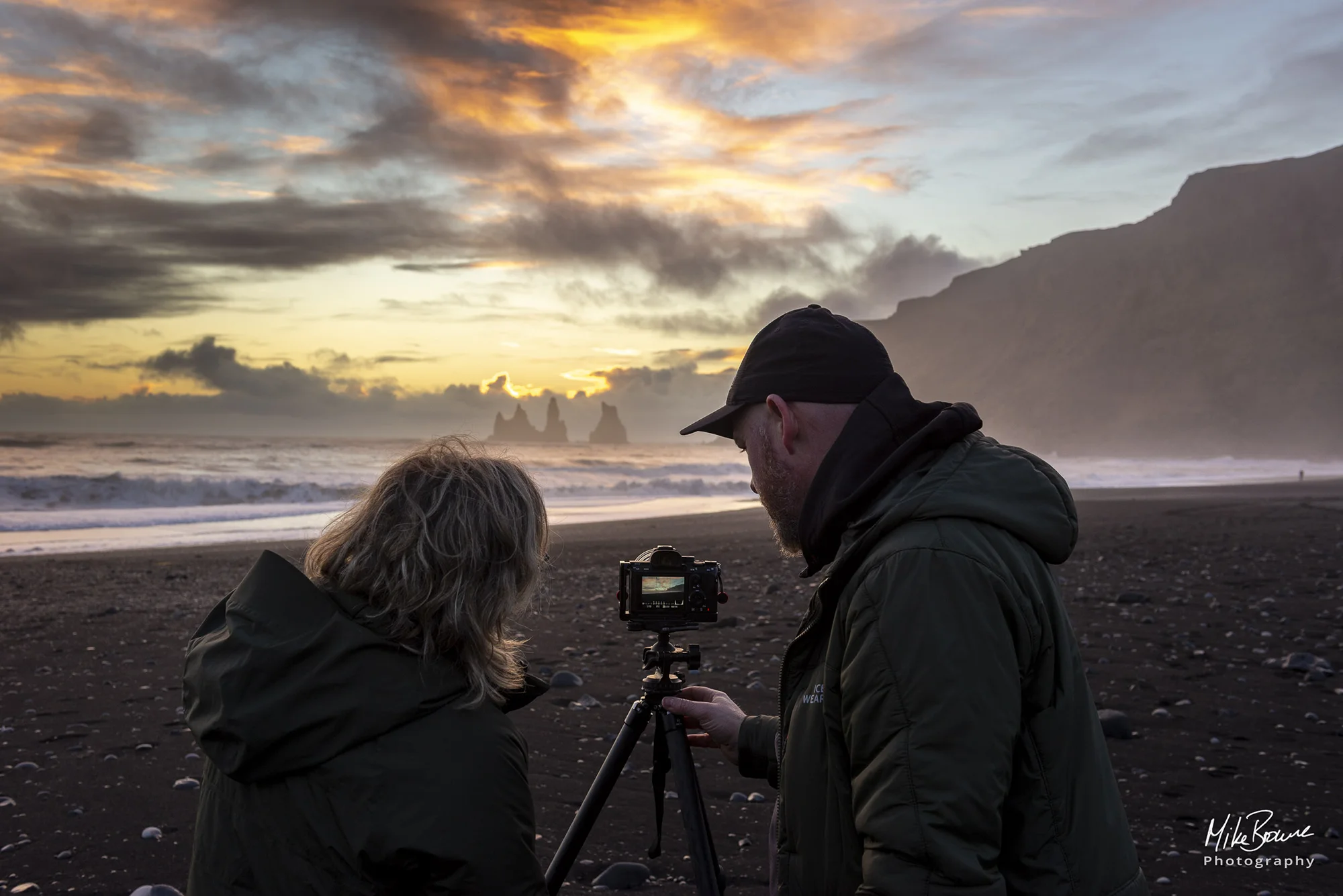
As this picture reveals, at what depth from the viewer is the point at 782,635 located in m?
8.06

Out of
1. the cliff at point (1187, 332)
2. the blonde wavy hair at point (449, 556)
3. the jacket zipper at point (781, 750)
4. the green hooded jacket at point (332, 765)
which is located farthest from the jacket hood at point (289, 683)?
the cliff at point (1187, 332)

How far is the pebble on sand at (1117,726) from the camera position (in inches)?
207

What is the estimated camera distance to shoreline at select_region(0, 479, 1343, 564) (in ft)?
46.4

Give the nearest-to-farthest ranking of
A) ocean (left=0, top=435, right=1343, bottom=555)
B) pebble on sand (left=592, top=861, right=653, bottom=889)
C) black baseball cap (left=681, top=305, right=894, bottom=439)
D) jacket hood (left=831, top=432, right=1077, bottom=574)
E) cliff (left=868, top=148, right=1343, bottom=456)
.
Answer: jacket hood (left=831, top=432, right=1077, bottom=574) < black baseball cap (left=681, top=305, right=894, bottom=439) < pebble on sand (left=592, top=861, right=653, bottom=889) < ocean (left=0, top=435, right=1343, bottom=555) < cliff (left=868, top=148, right=1343, bottom=456)

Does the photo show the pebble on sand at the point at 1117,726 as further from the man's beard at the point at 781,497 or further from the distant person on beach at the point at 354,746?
the distant person on beach at the point at 354,746

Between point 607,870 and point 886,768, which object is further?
point 607,870

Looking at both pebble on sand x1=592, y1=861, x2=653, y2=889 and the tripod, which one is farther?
pebble on sand x1=592, y1=861, x2=653, y2=889

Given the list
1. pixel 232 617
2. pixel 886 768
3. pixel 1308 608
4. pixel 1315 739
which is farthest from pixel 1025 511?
pixel 1308 608

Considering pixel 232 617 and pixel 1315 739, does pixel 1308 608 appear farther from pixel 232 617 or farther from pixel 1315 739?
pixel 232 617

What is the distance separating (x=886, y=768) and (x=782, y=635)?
6.67 m

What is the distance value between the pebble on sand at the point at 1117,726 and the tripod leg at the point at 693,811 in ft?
11.3
